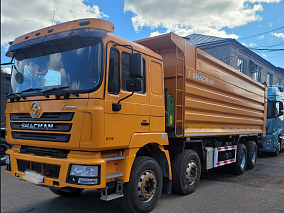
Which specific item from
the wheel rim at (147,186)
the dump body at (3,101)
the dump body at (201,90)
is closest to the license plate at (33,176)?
the wheel rim at (147,186)

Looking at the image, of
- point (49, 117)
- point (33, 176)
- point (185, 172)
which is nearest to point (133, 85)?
point (49, 117)

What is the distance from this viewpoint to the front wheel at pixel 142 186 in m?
3.87

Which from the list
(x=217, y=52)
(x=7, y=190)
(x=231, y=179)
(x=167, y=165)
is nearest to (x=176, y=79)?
(x=167, y=165)

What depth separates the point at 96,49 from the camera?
3668 millimetres

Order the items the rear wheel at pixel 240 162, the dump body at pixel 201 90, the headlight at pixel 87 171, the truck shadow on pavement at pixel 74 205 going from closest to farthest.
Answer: the headlight at pixel 87 171 → the truck shadow on pavement at pixel 74 205 → the dump body at pixel 201 90 → the rear wheel at pixel 240 162

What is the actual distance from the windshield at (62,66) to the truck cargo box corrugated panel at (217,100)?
7.47 feet

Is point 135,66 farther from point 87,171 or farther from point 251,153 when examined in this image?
point 251,153

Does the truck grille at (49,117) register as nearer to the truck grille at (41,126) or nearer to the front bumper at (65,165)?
the truck grille at (41,126)

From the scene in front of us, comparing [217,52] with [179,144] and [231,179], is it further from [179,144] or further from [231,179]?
[179,144]

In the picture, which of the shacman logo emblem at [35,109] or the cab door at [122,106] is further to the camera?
the shacman logo emblem at [35,109]

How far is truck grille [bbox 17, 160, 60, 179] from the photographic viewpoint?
11.9 feet

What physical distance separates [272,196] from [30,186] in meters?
5.23

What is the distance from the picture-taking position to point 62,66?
3.83 metres

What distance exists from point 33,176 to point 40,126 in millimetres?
734
